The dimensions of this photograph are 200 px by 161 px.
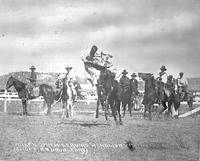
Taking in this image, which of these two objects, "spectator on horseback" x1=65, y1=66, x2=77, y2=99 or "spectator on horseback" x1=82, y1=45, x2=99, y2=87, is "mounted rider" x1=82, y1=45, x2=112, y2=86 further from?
"spectator on horseback" x1=65, y1=66, x2=77, y2=99

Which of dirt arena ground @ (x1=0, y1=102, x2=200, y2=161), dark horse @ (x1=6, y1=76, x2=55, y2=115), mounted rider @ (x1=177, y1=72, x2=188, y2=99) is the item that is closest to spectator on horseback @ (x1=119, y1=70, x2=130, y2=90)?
mounted rider @ (x1=177, y1=72, x2=188, y2=99)

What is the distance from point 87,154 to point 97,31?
14.2ft

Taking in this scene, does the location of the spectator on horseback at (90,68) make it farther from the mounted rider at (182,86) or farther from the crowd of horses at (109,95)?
the mounted rider at (182,86)

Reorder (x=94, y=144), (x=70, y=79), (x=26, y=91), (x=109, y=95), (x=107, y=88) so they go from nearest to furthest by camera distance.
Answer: (x=94, y=144)
(x=107, y=88)
(x=109, y=95)
(x=70, y=79)
(x=26, y=91)

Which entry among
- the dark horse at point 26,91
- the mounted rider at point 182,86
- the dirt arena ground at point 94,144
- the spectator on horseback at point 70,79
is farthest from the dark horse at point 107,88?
the dark horse at point 26,91

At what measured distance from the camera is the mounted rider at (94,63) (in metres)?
11.9

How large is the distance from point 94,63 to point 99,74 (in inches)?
15.8

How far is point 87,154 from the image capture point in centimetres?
855

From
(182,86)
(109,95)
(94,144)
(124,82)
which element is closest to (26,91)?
(124,82)

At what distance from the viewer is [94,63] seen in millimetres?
12414

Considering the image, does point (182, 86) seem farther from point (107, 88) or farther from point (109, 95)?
point (107, 88)

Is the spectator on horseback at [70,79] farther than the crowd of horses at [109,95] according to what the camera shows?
Yes

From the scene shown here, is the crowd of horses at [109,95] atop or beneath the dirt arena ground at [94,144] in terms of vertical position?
atop

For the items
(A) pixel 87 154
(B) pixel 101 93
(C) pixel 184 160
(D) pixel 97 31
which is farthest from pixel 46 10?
(C) pixel 184 160
